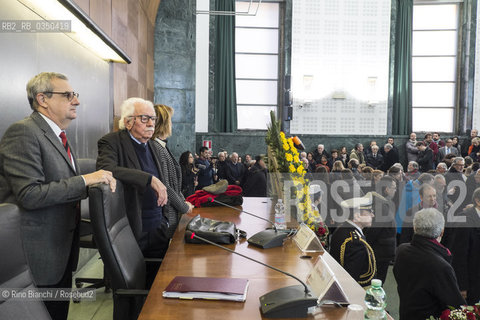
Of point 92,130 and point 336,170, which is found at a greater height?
point 92,130

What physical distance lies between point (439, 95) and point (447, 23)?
6.31 feet

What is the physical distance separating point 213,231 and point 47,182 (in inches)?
33.2

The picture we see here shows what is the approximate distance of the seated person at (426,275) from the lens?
7.68 ft

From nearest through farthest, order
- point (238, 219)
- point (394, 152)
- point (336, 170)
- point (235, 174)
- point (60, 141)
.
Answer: point (60, 141) < point (238, 219) < point (336, 170) < point (235, 174) < point (394, 152)

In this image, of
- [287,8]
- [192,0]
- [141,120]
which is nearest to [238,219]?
[141,120]

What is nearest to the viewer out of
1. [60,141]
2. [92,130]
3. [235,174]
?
[60,141]

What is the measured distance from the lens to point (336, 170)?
669 cm

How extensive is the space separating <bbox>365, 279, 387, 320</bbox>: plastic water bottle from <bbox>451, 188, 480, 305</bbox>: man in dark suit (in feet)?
7.88

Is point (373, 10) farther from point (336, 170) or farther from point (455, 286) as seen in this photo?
point (455, 286)

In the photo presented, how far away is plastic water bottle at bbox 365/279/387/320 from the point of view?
1188 millimetres

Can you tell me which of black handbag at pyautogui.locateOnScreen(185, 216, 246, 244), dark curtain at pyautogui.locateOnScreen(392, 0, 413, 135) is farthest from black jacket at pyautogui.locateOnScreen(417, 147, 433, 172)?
black handbag at pyautogui.locateOnScreen(185, 216, 246, 244)

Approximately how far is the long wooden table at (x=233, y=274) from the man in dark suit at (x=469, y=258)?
1824mm

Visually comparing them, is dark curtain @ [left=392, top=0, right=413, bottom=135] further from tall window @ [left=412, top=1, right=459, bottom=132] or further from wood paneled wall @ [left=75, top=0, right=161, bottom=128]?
wood paneled wall @ [left=75, top=0, right=161, bottom=128]

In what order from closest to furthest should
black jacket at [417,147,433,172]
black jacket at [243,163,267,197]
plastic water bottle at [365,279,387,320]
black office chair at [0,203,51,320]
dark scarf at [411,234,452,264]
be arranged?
1. black office chair at [0,203,51,320]
2. plastic water bottle at [365,279,387,320]
3. dark scarf at [411,234,452,264]
4. black jacket at [243,163,267,197]
5. black jacket at [417,147,433,172]
